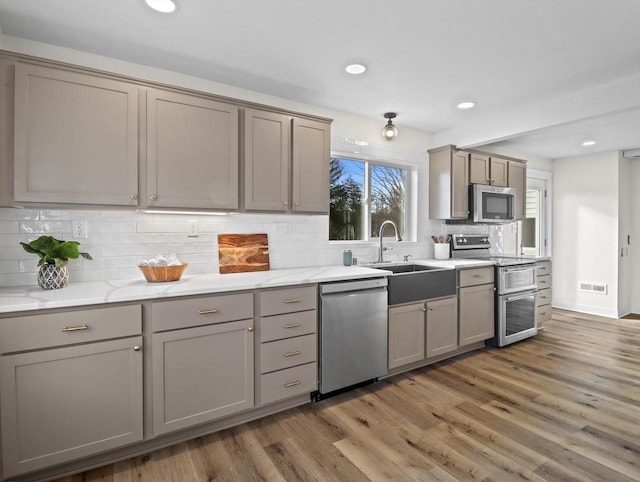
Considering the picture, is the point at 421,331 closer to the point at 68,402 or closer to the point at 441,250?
the point at 441,250

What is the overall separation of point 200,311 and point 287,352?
2.24 ft

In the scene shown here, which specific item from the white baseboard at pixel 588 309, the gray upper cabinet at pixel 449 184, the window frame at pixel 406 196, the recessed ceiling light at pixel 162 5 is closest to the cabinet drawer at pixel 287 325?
the window frame at pixel 406 196

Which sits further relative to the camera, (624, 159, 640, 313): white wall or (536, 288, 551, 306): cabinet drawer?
(624, 159, 640, 313): white wall

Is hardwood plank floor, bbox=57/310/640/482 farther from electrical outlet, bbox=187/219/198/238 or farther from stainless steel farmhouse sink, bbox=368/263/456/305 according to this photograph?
electrical outlet, bbox=187/219/198/238

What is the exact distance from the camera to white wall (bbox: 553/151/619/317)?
5.08 metres

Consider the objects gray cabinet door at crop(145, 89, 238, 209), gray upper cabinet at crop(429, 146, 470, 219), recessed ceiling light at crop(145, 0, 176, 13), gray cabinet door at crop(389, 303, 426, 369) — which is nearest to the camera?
recessed ceiling light at crop(145, 0, 176, 13)

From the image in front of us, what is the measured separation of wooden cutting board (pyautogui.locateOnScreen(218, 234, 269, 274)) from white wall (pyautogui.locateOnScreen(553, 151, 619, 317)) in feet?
16.9

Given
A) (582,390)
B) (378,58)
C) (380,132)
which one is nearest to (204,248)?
(378,58)

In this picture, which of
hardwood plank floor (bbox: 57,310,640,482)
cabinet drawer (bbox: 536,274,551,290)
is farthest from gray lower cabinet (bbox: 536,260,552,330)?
hardwood plank floor (bbox: 57,310,640,482)

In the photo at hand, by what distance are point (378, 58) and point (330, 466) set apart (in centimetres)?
259

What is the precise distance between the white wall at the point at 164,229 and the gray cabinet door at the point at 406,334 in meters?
0.78

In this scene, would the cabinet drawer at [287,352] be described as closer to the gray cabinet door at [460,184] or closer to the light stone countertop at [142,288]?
the light stone countertop at [142,288]

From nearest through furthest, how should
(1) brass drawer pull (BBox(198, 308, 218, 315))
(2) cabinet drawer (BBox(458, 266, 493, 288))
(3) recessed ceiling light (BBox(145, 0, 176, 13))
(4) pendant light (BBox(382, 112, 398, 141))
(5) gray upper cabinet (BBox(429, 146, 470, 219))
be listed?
(3) recessed ceiling light (BBox(145, 0, 176, 13)) → (1) brass drawer pull (BBox(198, 308, 218, 315)) → (2) cabinet drawer (BBox(458, 266, 493, 288)) → (4) pendant light (BBox(382, 112, 398, 141)) → (5) gray upper cabinet (BBox(429, 146, 470, 219))

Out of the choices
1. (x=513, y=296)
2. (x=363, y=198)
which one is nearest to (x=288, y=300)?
(x=363, y=198)
